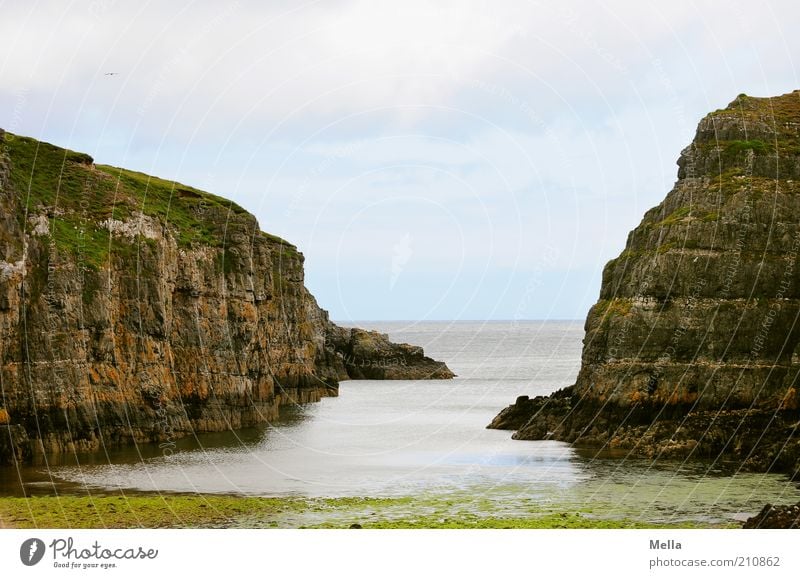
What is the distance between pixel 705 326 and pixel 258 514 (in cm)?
4662

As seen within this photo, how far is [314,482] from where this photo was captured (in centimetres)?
7931

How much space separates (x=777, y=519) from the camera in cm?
5288

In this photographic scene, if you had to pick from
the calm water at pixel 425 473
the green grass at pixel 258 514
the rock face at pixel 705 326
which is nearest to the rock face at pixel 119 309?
the calm water at pixel 425 473

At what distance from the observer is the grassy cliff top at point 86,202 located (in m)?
99.4

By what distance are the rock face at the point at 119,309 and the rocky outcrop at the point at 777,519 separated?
49129mm

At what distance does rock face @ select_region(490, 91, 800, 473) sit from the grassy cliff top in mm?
39642

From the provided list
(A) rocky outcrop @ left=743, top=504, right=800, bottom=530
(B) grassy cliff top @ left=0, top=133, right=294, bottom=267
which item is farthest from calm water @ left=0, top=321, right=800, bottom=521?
(B) grassy cliff top @ left=0, top=133, right=294, bottom=267

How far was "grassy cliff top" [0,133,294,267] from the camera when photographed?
326 ft

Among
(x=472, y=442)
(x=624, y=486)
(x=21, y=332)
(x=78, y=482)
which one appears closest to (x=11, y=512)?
(x=78, y=482)

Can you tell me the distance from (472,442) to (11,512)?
50504mm

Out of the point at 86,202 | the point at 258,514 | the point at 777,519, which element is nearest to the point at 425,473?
the point at 258,514

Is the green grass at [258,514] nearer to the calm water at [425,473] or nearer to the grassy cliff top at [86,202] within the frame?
the calm water at [425,473]
